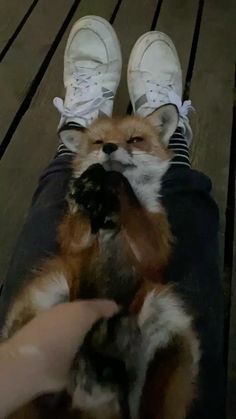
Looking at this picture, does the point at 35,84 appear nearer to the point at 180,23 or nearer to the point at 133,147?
the point at 180,23

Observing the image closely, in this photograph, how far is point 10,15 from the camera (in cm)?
158

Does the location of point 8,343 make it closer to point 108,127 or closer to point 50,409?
point 50,409

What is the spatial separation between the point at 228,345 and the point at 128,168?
0.28m

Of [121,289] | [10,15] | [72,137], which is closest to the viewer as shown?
[121,289]

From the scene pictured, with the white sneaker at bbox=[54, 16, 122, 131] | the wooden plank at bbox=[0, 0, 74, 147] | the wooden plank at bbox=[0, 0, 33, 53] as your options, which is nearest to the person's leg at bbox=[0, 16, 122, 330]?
the white sneaker at bbox=[54, 16, 122, 131]

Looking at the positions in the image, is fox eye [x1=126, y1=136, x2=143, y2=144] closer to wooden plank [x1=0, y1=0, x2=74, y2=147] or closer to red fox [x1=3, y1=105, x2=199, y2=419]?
red fox [x1=3, y1=105, x2=199, y2=419]

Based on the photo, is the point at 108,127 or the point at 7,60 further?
the point at 7,60

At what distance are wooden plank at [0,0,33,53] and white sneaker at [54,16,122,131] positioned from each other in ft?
0.77

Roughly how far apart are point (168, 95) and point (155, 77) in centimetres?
6

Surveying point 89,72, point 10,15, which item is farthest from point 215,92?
point 10,15

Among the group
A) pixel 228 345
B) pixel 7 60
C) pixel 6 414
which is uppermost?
pixel 7 60

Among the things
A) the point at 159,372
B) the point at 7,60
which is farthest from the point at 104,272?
the point at 7,60

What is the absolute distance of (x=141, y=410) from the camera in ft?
2.44

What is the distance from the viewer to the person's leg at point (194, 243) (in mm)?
802
